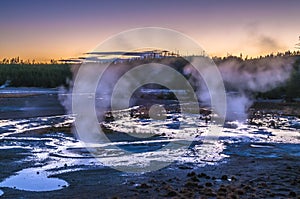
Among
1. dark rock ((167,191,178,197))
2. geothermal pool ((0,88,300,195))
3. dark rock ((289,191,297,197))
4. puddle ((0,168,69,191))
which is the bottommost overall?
dark rock ((289,191,297,197))

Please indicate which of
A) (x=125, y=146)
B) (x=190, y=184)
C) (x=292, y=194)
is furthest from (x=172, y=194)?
(x=125, y=146)

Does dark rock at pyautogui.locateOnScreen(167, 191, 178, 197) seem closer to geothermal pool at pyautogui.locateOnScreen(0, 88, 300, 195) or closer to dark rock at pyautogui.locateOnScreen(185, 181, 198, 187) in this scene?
dark rock at pyautogui.locateOnScreen(185, 181, 198, 187)

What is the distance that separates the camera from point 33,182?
44.4 feet

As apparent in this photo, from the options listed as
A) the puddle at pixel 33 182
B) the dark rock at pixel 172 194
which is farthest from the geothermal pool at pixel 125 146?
the dark rock at pixel 172 194

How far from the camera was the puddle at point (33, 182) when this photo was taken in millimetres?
12852

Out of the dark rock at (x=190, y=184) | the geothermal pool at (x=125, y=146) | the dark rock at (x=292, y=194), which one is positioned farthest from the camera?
the geothermal pool at (x=125, y=146)

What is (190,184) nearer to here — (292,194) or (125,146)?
(292,194)

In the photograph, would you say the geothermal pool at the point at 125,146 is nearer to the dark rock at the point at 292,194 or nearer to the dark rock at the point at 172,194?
the dark rock at the point at 172,194

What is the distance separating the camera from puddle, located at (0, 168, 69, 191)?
42.2 ft

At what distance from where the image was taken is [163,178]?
45.7 ft

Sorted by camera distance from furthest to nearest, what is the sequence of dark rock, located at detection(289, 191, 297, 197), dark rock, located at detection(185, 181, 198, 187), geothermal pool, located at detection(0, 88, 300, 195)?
geothermal pool, located at detection(0, 88, 300, 195)
dark rock, located at detection(185, 181, 198, 187)
dark rock, located at detection(289, 191, 297, 197)

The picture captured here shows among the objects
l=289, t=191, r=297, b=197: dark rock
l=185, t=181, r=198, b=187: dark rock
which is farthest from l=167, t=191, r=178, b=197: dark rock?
l=289, t=191, r=297, b=197: dark rock

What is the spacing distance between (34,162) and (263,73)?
5694 centimetres

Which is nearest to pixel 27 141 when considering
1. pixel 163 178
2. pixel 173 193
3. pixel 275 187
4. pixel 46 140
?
pixel 46 140
